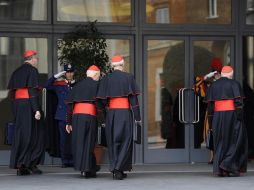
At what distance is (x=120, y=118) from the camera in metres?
10.9

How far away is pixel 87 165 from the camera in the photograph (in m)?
11.0

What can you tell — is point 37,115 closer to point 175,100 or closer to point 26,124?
point 26,124

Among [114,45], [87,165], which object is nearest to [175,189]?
[87,165]

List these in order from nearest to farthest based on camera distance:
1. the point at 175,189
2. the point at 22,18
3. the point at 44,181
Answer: the point at 175,189 < the point at 44,181 < the point at 22,18

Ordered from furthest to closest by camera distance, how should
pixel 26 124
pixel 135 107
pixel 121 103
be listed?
pixel 26 124
pixel 121 103
pixel 135 107

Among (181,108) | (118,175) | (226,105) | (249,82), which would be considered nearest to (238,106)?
(226,105)

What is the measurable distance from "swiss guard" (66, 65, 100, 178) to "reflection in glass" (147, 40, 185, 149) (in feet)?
8.92

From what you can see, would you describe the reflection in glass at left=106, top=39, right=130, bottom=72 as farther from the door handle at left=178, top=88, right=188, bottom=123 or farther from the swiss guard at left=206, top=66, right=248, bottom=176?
the swiss guard at left=206, top=66, right=248, bottom=176

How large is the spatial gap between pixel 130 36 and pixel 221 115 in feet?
10.1

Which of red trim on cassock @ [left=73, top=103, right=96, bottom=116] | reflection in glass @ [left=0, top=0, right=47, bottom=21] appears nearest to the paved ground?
red trim on cassock @ [left=73, top=103, right=96, bottom=116]

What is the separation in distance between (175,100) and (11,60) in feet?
10.5

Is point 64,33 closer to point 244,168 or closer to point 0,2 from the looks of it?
point 0,2

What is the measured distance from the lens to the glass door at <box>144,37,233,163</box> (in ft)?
44.9

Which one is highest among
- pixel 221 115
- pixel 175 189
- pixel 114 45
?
pixel 114 45
